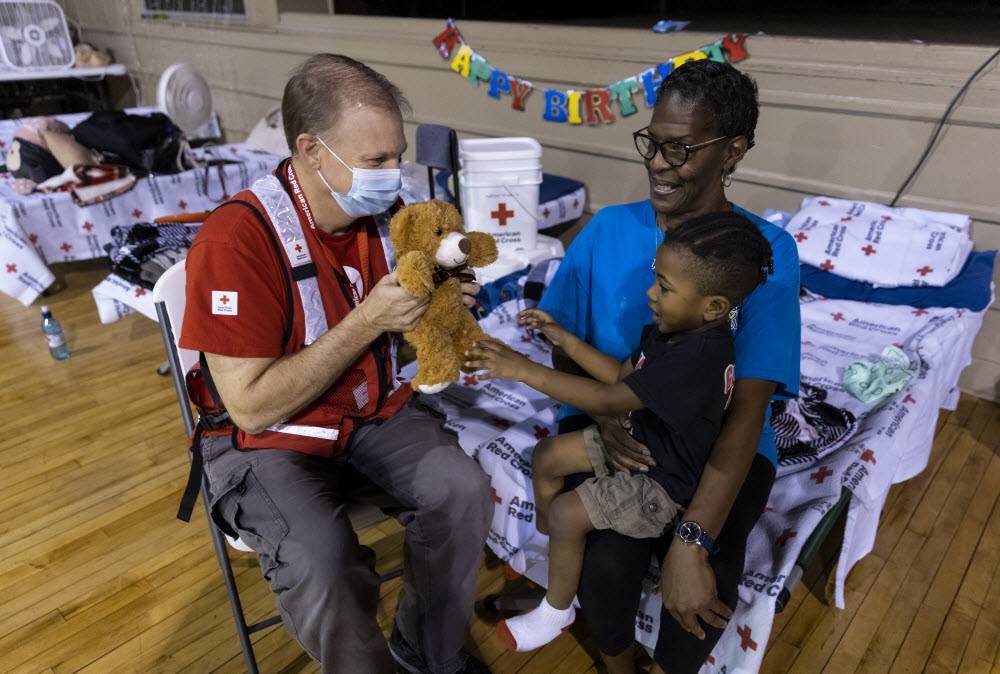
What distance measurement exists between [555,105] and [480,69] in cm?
62

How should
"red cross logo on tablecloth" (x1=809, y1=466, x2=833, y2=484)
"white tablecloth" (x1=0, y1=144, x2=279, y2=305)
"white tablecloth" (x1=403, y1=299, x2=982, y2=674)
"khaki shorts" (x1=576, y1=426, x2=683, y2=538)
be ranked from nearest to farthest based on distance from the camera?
1. "khaki shorts" (x1=576, y1=426, x2=683, y2=538)
2. "white tablecloth" (x1=403, y1=299, x2=982, y2=674)
3. "red cross logo on tablecloth" (x1=809, y1=466, x2=833, y2=484)
4. "white tablecloth" (x1=0, y1=144, x2=279, y2=305)

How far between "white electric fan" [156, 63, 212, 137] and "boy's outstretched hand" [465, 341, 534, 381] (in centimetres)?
414

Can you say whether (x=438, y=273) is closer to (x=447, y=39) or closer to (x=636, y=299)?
(x=636, y=299)

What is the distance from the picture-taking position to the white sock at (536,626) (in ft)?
4.96

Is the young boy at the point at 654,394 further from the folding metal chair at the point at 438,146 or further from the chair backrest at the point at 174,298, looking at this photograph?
the folding metal chair at the point at 438,146

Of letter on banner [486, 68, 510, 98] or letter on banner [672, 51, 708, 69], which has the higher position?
letter on banner [672, 51, 708, 69]

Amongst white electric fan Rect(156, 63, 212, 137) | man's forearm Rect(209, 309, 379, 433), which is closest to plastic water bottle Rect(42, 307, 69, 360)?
white electric fan Rect(156, 63, 212, 137)

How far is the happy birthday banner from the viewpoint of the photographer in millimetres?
3225

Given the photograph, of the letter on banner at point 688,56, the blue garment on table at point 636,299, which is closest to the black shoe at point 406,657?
the blue garment on table at point 636,299

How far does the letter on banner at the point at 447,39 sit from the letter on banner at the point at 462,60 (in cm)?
6

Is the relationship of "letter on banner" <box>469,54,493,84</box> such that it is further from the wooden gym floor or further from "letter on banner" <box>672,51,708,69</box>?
the wooden gym floor

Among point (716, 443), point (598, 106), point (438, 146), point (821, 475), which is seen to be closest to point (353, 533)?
point (716, 443)

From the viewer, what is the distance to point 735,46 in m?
3.19

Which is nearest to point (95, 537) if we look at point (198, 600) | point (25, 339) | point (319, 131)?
point (198, 600)
